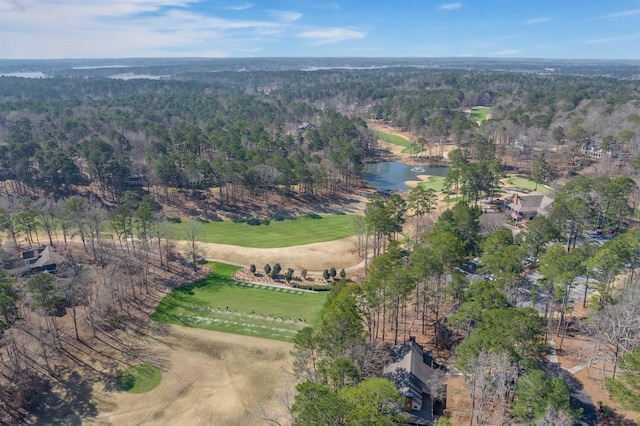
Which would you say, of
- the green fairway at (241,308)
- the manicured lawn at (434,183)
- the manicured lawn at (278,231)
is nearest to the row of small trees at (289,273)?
the green fairway at (241,308)

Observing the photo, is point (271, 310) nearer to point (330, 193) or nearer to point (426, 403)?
point (426, 403)

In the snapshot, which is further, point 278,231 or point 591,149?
point 591,149

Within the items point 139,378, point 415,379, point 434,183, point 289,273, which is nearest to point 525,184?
point 434,183

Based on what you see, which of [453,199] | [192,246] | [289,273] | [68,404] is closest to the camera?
[68,404]

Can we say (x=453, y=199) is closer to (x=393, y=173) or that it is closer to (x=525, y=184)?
(x=525, y=184)

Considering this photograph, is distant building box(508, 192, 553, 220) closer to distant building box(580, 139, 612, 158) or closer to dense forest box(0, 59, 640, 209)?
dense forest box(0, 59, 640, 209)
